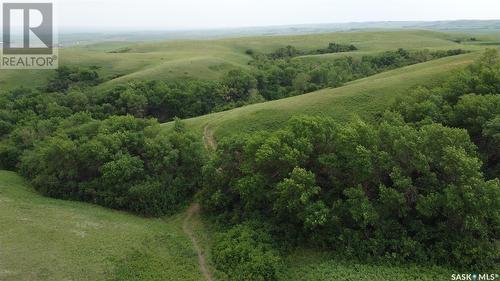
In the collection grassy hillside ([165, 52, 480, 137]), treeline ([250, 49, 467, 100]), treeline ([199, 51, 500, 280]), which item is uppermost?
treeline ([250, 49, 467, 100])

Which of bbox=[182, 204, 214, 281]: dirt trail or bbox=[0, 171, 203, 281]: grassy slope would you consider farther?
bbox=[182, 204, 214, 281]: dirt trail

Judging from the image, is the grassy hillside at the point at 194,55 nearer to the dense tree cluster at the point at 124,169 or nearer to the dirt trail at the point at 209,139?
the dirt trail at the point at 209,139

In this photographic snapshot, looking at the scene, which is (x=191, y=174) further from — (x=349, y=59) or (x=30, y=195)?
(x=349, y=59)

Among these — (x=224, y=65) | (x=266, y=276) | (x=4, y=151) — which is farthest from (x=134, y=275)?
(x=224, y=65)

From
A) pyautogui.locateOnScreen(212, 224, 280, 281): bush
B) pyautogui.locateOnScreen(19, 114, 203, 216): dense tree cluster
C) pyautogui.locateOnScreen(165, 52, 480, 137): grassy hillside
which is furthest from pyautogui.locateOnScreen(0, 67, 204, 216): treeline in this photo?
pyautogui.locateOnScreen(212, 224, 280, 281): bush

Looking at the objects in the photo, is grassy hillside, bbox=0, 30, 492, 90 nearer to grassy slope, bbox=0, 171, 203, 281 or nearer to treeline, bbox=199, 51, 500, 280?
grassy slope, bbox=0, 171, 203, 281

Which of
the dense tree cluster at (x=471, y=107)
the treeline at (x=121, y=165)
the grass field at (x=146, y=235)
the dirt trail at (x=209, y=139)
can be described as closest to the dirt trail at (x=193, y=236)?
the grass field at (x=146, y=235)

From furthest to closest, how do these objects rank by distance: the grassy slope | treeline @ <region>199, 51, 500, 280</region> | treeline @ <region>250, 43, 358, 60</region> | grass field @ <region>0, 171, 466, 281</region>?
treeline @ <region>250, 43, 358, 60</region> → treeline @ <region>199, 51, 500, 280</region> → grass field @ <region>0, 171, 466, 281</region> → the grassy slope
